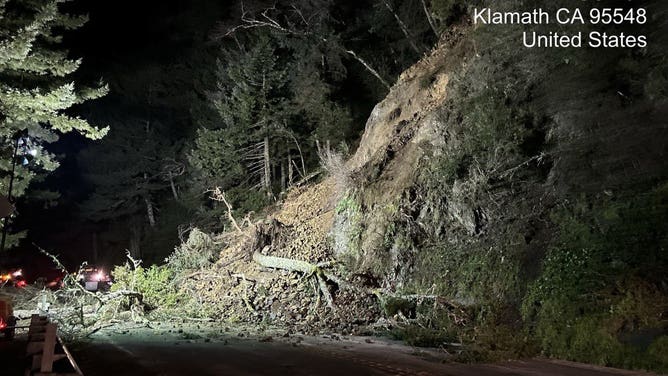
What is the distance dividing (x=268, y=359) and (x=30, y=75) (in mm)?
13597

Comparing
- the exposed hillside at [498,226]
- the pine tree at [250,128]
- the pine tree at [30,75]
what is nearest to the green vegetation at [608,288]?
the exposed hillside at [498,226]

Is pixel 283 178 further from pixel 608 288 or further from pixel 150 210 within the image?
pixel 608 288

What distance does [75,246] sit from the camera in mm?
40375

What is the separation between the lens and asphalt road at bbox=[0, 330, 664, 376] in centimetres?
754

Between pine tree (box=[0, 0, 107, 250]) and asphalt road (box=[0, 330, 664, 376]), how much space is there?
7.43 m

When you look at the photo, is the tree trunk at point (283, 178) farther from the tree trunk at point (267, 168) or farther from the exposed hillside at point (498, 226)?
the exposed hillside at point (498, 226)

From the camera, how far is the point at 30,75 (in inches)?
653

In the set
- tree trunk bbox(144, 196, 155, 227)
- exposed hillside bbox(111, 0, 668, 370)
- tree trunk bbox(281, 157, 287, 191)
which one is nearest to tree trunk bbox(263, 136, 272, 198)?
tree trunk bbox(281, 157, 287, 191)

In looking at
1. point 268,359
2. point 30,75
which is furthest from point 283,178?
point 268,359

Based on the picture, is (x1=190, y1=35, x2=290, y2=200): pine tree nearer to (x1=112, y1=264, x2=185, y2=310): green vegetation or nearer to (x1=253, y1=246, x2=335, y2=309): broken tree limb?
(x1=253, y1=246, x2=335, y2=309): broken tree limb

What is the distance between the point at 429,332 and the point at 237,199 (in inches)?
652

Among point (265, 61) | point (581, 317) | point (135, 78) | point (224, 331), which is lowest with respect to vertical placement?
point (224, 331)

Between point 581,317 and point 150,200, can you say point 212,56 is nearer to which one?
point 150,200

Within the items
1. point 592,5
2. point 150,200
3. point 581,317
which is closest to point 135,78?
point 150,200
